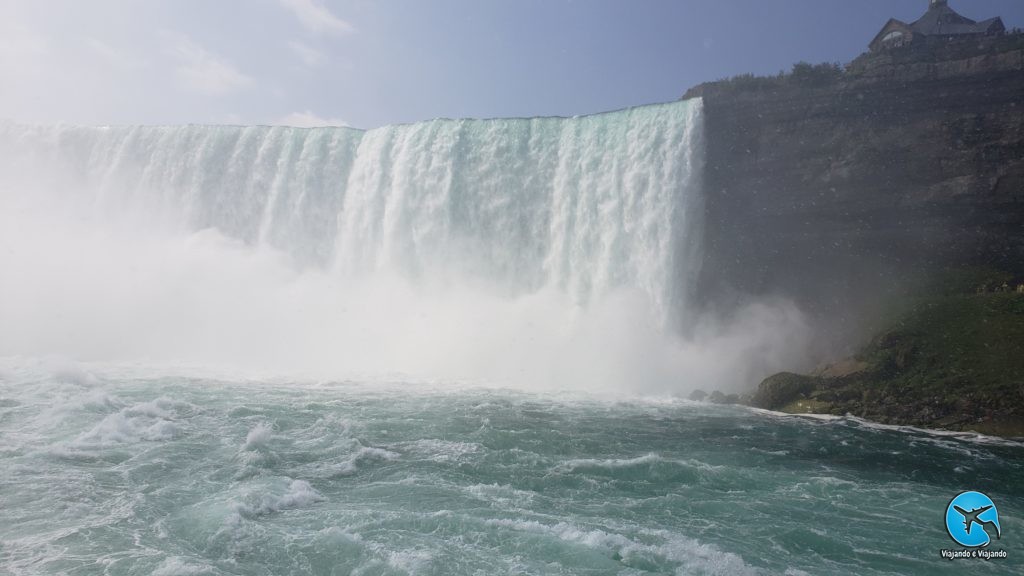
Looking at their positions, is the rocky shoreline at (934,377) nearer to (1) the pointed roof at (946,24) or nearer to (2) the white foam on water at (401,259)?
(2) the white foam on water at (401,259)

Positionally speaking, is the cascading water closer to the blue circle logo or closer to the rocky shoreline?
the blue circle logo

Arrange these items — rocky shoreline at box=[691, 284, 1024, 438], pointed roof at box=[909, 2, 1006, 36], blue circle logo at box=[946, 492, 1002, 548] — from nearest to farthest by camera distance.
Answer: blue circle logo at box=[946, 492, 1002, 548], rocky shoreline at box=[691, 284, 1024, 438], pointed roof at box=[909, 2, 1006, 36]

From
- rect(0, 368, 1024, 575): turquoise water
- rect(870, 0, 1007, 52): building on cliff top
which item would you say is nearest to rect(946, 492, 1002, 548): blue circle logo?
rect(0, 368, 1024, 575): turquoise water

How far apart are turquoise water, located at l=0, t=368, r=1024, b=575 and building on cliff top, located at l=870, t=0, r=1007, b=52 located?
2452cm

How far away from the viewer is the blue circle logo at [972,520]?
9.12 m

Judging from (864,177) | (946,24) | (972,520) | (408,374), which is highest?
(946,24)

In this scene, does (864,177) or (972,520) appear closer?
(972,520)

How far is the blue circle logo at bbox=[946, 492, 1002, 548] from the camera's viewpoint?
29.9ft

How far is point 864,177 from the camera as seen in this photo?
2489 cm

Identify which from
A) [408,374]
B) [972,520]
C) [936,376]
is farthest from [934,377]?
[408,374]

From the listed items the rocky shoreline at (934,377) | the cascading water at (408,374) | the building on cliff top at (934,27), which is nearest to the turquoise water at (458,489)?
the cascading water at (408,374)

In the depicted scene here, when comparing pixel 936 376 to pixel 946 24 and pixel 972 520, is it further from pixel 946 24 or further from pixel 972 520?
pixel 946 24

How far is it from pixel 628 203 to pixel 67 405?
63.8 ft

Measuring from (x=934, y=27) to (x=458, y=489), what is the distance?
36.3 meters
